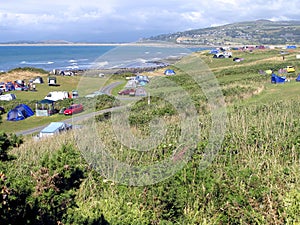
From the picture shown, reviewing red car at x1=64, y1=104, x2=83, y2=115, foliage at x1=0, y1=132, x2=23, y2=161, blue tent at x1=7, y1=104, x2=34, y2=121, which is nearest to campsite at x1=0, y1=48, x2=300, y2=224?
foliage at x1=0, y1=132, x2=23, y2=161

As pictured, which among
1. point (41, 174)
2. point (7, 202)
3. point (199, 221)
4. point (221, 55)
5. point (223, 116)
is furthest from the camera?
point (221, 55)

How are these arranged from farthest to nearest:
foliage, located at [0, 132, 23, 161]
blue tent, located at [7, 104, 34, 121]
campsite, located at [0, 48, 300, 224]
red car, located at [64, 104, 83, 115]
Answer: blue tent, located at [7, 104, 34, 121], red car, located at [64, 104, 83, 115], campsite, located at [0, 48, 300, 224], foliage, located at [0, 132, 23, 161]

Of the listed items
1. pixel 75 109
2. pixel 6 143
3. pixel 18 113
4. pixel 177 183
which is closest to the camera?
pixel 6 143

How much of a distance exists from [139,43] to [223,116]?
2628 millimetres

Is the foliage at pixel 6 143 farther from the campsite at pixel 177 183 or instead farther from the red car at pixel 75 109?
the red car at pixel 75 109

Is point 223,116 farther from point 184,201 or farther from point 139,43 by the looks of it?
point 184,201

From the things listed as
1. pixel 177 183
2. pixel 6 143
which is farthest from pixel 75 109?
pixel 6 143

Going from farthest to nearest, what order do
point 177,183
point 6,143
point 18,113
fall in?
point 18,113
point 177,183
point 6,143

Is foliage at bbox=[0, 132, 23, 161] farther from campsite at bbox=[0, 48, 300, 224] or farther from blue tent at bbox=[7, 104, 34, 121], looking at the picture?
blue tent at bbox=[7, 104, 34, 121]

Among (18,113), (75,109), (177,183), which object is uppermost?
(177,183)

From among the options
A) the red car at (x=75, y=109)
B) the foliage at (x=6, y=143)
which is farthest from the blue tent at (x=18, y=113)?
the foliage at (x=6, y=143)

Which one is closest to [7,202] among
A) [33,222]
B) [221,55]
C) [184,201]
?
[33,222]

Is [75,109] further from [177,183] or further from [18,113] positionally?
[177,183]

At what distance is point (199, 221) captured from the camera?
5227 millimetres
